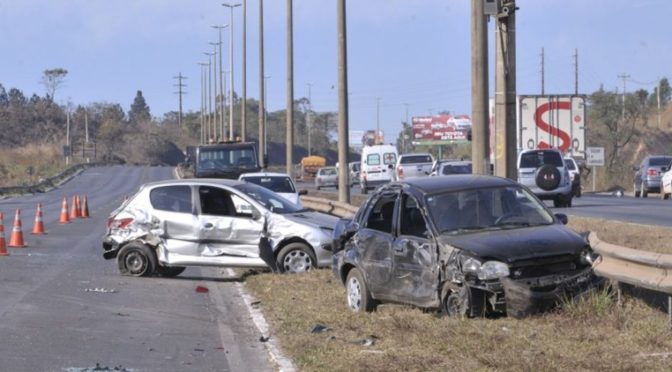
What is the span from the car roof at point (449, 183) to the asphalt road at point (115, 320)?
2380 mm

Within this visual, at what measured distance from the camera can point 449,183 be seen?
1157 cm

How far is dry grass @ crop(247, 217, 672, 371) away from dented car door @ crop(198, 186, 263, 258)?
394 cm

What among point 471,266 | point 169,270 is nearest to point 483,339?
point 471,266

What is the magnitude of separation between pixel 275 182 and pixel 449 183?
16.1m

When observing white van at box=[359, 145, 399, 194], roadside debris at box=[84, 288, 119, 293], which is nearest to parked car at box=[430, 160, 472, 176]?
white van at box=[359, 145, 399, 194]

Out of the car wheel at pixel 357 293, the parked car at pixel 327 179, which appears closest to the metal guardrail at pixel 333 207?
the car wheel at pixel 357 293

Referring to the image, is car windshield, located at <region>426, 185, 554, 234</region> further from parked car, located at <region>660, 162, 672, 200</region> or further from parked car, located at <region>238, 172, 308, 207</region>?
parked car, located at <region>660, 162, 672, 200</region>

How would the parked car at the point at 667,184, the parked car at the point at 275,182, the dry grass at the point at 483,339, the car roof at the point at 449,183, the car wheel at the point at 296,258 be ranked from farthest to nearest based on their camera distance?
the parked car at the point at 667,184 < the parked car at the point at 275,182 < the car wheel at the point at 296,258 < the car roof at the point at 449,183 < the dry grass at the point at 483,339

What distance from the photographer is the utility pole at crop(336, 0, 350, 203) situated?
93.1ft

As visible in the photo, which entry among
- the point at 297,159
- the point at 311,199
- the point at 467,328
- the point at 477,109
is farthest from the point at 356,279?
the point at 297,159

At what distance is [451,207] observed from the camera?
1115 centimetres

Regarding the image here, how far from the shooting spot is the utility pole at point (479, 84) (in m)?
→ 16.6

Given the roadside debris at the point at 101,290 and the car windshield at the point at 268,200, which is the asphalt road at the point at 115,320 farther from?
the car windshield at the point at 268,200

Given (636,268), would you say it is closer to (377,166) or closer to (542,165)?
(542,165)
